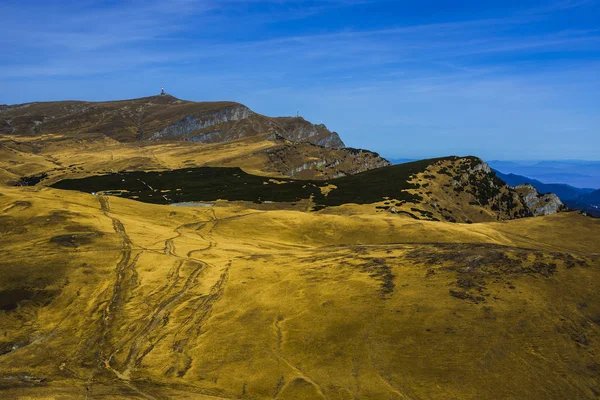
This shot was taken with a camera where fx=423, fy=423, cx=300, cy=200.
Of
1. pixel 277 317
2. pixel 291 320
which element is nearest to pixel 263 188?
pixel 277 317

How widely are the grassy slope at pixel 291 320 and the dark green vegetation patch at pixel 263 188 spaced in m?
83.2

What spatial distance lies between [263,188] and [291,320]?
130790mm

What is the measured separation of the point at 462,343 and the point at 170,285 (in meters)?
28.8

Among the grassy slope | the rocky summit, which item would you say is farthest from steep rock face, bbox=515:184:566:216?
the rocky summit

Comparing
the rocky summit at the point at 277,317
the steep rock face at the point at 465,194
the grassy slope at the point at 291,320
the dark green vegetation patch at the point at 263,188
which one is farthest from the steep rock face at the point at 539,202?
the rocky summit at the point at 277,317

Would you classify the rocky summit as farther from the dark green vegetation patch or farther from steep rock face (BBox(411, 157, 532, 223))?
steep rock face (BBox(411, 157, 532, 223))

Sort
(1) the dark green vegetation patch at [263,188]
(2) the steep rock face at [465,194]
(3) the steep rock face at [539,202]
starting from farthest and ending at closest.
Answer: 1. (3) the steep rock face at [539,202]
2. (1) the dark green vegetation patch at [263,188]
3. (2) the steep rock face at [465,194]

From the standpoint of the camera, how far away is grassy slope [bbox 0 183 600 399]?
2769cm

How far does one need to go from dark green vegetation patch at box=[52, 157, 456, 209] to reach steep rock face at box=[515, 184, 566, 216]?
39557 mm

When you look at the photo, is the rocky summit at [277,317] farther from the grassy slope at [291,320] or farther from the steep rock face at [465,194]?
the steep rock face at [465,194]

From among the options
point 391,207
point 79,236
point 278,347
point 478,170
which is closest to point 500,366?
point 278,347

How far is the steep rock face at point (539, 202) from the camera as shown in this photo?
167 metres

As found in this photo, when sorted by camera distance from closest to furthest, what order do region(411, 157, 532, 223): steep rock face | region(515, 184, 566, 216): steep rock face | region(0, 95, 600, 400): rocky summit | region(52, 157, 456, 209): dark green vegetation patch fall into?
region(0, 95, 600, 400): rocky summit → region(411, 157, 532, 223): steep rock face → region(52, 157, 456, 209): dark green vegetation patch → region(515, 184, 566, 216): steep rock face

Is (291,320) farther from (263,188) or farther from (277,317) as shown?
(263,188)
